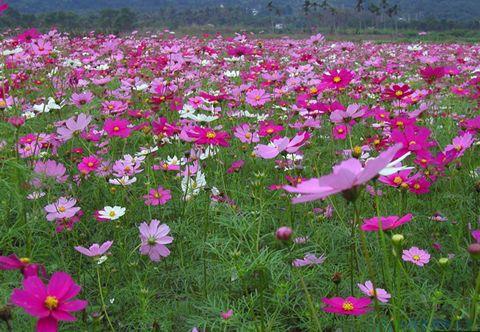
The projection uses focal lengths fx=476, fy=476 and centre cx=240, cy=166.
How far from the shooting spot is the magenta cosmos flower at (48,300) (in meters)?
0.69

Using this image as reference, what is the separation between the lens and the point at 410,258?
4.20 ft

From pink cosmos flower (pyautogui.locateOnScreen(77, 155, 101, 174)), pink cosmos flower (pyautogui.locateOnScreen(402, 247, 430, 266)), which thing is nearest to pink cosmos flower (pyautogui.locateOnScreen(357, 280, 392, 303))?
pink cosmos flower (pyautogui.locateOnScreen(402, 247, 430, 266))

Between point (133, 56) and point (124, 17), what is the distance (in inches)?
978

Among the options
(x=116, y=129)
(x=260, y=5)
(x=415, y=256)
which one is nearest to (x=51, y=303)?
(x=415, y=256)

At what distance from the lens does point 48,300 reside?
0.73 meters

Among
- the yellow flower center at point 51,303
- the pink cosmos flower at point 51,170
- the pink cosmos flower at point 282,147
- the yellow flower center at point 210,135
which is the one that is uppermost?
the pink cosmos flower at point 282,147

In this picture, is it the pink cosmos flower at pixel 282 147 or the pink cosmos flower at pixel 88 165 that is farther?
the pink cosmos flower at pixel 88 165

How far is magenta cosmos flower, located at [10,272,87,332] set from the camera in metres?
0.69

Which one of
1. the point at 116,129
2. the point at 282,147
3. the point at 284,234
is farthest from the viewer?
the point at 116,129

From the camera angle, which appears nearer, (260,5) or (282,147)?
(282,147)

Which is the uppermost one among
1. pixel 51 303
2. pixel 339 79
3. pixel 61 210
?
pixel 339 79

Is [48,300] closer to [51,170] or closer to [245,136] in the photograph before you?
[51,170]

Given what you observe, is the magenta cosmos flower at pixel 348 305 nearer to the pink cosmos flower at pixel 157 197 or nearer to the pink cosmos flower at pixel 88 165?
the pink cosmos flower at pixel 157 197

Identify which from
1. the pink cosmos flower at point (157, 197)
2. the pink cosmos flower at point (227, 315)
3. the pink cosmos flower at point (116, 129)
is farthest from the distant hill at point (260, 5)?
the pink cosmos flower at point (227, 315)
